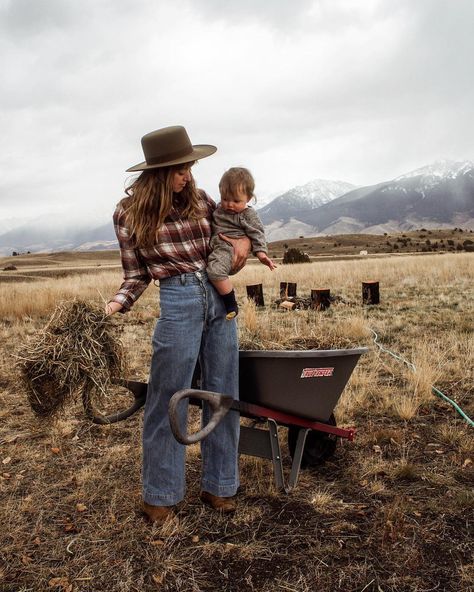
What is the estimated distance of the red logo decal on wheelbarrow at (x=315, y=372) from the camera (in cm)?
306

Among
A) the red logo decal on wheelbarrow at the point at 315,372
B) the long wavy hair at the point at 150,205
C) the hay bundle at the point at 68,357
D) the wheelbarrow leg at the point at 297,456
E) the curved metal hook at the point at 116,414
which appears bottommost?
the wheelbarrow leg at the point at 297,456

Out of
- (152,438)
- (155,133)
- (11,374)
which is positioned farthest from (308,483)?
(11,374)

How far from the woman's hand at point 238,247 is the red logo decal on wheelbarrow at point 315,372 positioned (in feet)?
2.48

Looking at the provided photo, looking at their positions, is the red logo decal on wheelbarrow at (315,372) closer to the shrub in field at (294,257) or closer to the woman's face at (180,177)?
the woman's face at (180,177)

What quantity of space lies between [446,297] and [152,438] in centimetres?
978

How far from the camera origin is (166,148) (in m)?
2.79

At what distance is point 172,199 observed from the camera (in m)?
2.94

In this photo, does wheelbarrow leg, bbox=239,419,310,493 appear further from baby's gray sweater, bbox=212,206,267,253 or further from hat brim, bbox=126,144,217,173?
hat brim, bbox=126,144,217,173

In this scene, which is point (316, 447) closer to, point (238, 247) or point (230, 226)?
point (238, 247)

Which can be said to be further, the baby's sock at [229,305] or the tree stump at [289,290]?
the tree stump at [289,290]

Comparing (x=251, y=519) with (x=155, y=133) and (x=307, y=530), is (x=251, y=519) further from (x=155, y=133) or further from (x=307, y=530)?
(x=155, y=133)

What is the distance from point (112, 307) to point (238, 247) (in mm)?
829

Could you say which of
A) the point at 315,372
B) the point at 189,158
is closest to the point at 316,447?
the point at 315,372

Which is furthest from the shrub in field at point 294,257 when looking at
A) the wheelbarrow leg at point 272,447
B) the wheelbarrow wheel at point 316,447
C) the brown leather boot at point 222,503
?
the brown leather boot at point 222,503
